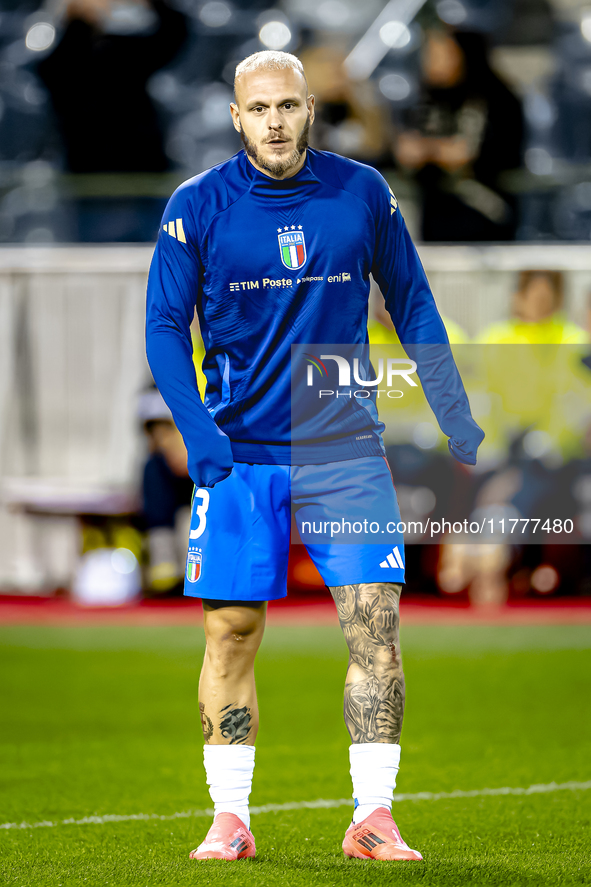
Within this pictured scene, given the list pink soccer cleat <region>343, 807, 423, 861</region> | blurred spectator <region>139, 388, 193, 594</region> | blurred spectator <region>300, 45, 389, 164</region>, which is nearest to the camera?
pink soccer cleat <region>343, 807, 423, 861</region>

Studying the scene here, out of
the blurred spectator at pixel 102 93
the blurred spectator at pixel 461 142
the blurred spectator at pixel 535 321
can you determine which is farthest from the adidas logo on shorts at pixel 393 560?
the blurred spectator at pixel 102 93

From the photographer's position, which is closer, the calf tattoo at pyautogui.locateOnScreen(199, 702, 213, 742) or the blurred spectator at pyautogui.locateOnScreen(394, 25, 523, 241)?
the calf tattoo at pyautogui.locateOnScreen(199, 702, 213, 742)

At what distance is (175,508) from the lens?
335 inches

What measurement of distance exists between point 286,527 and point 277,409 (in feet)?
1.03

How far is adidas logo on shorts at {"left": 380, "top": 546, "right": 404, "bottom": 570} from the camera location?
3.01 meters

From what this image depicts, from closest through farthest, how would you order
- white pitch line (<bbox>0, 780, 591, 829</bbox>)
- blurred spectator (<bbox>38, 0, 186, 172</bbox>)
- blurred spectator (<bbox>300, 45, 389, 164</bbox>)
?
1. white pitch line (<bbox>0, 780, 591, 829</bbox>)
2. blurred spectator (<bbox>300, 45, 389, 164</bbox>)
3. blurred spectator (<bbox>38, 0, 186, 172</bbox>)

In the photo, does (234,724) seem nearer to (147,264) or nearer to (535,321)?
(535,321)

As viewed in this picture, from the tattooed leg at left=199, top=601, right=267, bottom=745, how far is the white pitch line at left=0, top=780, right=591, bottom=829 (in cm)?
79

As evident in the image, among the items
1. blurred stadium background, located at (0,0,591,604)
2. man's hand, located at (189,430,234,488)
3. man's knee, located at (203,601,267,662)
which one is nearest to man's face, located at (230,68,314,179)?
man's hand, located at (189,430,234,488)

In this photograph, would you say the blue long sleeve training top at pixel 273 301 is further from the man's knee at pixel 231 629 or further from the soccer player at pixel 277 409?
the man's knee at pixel 231 629

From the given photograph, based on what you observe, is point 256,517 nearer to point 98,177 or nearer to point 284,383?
point 284,383

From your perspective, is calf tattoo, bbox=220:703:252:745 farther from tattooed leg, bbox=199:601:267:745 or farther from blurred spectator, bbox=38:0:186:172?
blurred spectator, bbox=38:0:186:172

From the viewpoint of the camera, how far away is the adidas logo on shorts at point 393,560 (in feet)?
9.88

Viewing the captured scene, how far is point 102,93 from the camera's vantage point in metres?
9.52
